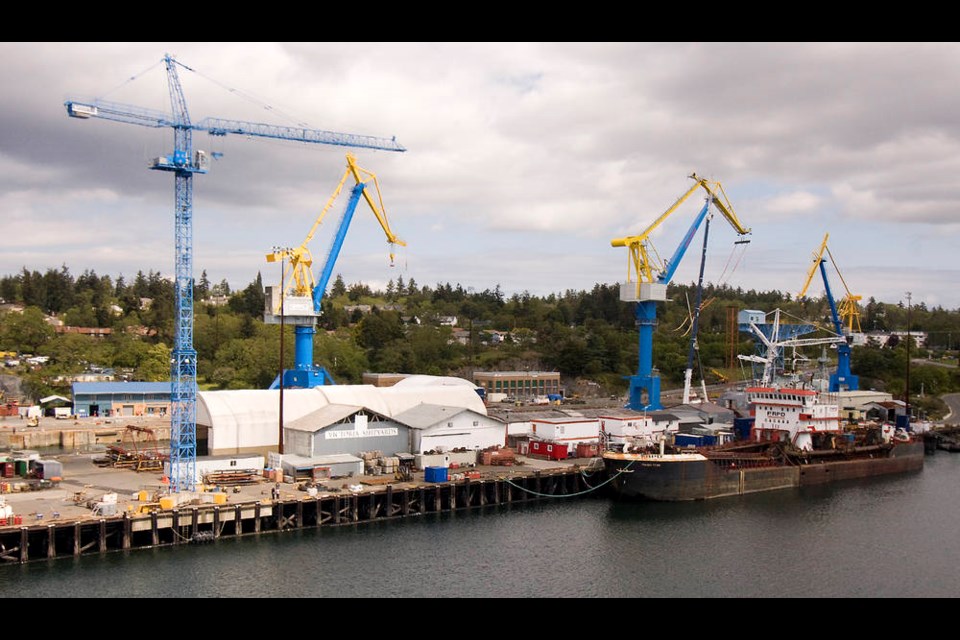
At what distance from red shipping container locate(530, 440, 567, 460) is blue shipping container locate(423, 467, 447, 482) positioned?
7.48 meters

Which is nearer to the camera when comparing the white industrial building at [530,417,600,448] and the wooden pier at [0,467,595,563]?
the wooden pier at [0,467,595,563]

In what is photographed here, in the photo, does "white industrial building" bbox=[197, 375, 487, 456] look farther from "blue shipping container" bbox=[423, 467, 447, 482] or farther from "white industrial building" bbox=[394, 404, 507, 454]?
"blue shipping container" bbox=[423, 467, 447, 482]

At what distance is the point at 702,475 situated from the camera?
32062 millimetres

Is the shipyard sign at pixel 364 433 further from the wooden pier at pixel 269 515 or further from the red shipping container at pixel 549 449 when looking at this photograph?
the red shipping container at pixel 549 449

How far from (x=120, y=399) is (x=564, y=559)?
36.8m

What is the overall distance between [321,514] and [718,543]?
40.9 ft

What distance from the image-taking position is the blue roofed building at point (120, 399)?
162 ft

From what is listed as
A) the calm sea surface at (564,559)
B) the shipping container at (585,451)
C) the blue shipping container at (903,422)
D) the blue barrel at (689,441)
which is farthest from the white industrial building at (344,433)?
the blue shipping container at (903,422)

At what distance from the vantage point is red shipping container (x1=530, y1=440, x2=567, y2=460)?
117 ft

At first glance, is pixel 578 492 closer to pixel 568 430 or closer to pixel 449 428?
pixel 568 430

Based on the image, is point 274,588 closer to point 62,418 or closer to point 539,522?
point 539,522

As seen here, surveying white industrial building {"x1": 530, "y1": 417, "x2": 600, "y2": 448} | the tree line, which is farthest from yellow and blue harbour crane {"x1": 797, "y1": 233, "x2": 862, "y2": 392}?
white industrial building {"x1": 530, "y1": 417, "x2": 600, "y2": 448}

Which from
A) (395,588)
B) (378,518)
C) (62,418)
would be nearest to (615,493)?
(378,518)

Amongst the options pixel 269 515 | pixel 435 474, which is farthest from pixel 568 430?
pixel 269 515
